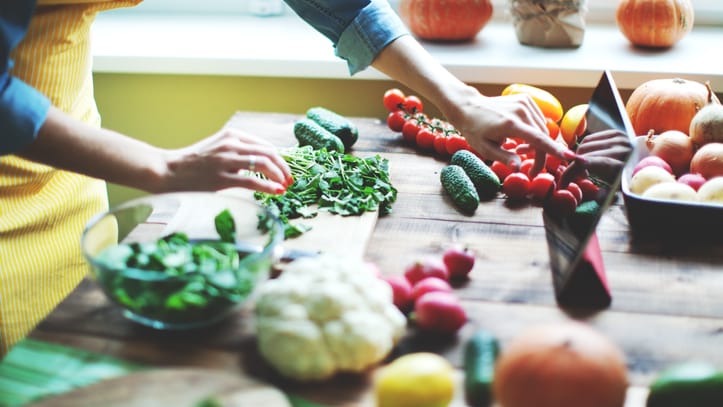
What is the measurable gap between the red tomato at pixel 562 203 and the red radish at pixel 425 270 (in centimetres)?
33

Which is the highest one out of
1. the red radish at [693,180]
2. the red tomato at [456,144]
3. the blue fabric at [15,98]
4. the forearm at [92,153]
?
the blue fabric at [15,98]

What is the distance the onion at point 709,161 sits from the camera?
51.6 inches

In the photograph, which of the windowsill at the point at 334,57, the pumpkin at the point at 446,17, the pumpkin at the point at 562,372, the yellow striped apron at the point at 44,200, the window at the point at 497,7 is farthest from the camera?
the window at the point at 497,7

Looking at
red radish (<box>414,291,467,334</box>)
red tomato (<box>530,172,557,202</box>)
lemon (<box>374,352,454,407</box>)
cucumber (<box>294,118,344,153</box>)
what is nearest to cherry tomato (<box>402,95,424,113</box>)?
cucumber (<box>294,118,344,153</box>)

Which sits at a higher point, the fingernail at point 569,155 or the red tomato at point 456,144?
the fingernail at point 569,155

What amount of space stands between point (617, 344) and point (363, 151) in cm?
78

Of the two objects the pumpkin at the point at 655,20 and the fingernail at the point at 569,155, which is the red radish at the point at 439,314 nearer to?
the fingernail at the point at 569,155

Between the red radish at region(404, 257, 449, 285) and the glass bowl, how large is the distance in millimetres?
198

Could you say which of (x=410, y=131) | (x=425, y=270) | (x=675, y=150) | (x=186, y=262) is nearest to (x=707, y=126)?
(x=675, y=150)

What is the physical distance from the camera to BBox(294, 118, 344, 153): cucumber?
151 centimetres

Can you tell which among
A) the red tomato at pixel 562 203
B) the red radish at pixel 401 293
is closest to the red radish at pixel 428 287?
the red radish at pixel 401 293

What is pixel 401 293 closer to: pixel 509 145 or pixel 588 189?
pixel 588 189

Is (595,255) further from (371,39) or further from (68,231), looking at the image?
(68,231)

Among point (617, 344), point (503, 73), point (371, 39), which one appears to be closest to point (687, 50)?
point (503, 73)
